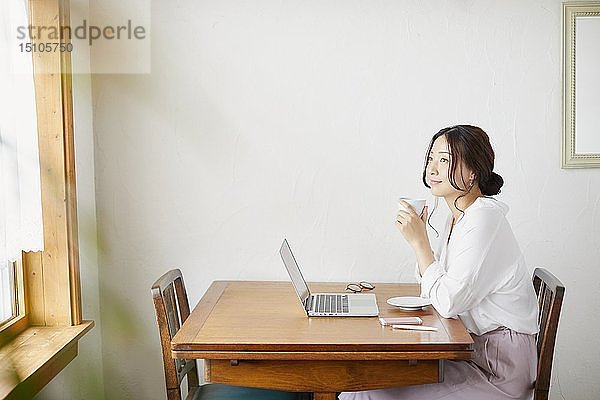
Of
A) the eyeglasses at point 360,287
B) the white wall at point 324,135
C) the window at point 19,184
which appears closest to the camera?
the window at point 19,184

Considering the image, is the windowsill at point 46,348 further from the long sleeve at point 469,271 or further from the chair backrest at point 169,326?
the long sleeve at point 469,271

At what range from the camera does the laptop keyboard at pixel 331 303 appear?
99.2 inches

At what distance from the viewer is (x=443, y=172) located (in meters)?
2.52

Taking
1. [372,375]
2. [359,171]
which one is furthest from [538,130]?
[372,375]

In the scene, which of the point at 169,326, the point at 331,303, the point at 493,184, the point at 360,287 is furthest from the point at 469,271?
the point at 169,326

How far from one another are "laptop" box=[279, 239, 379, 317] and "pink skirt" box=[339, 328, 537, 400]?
26 centimetres

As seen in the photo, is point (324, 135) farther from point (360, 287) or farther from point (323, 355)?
point (323, 355)

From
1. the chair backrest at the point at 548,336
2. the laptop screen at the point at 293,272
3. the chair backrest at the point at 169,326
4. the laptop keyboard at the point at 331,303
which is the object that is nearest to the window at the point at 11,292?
the chair backrest at the point at 169,326

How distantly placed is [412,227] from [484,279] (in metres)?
0.30

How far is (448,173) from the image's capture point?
2.50m

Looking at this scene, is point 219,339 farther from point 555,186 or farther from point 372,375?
point 555,186

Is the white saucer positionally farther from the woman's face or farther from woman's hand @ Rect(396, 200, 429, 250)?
the woman's face

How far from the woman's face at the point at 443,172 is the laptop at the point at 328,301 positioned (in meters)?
0.45

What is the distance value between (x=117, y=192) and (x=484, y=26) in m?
1.62
